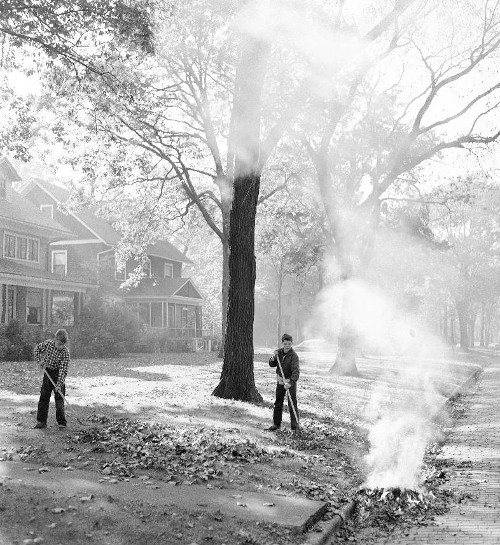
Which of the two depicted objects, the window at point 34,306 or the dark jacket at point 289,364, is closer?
the dark jacket at point 289,364

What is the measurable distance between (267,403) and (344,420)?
2.01 meters

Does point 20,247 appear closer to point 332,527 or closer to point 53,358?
point 53,358

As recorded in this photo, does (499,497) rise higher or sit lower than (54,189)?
lower

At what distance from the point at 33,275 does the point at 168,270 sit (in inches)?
799

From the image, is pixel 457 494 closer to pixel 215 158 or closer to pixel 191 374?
pixel 191 374

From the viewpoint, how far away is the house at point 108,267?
44125 mm

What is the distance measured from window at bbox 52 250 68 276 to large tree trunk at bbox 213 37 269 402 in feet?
103

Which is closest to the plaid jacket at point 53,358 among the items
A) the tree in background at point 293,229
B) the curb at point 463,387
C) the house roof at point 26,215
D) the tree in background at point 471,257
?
the curb at point 463,387

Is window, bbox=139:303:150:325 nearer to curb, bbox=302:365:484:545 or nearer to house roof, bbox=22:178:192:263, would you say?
house roof, bbox=22:178:192:263

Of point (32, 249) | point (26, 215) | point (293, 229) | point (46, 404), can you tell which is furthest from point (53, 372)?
point (32, 249)

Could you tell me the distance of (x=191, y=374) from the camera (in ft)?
78.3

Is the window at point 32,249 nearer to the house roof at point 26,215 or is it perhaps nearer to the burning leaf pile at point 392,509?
the house roof at point 26,215

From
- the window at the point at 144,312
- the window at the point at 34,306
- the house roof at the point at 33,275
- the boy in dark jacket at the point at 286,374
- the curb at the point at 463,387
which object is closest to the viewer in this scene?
the boy in dark jacket at the point at 286,374

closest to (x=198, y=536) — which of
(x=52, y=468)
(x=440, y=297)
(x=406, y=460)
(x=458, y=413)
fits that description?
(x=52, y=468)
